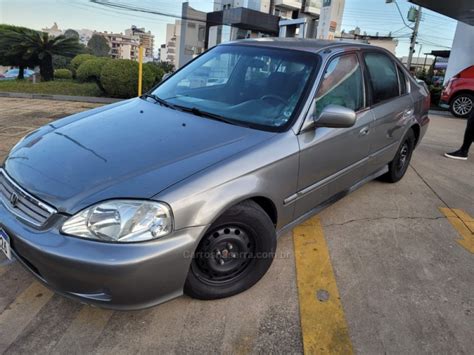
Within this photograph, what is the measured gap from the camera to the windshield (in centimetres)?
280

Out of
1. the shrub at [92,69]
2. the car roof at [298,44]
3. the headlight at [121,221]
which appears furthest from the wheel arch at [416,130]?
the shrub at [92,69]

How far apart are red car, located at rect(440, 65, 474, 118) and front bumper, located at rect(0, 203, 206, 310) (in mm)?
11412

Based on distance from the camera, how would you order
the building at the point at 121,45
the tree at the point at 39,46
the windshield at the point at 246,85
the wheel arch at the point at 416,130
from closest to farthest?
the windshield at the point at 246,85 → the wheel arch at the point at 416,130 → the tree at the point at 39,46 → the building at the point at 121,45

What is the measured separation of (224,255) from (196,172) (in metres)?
0.57

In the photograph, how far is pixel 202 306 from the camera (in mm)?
2418

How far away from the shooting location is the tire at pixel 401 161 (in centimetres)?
448

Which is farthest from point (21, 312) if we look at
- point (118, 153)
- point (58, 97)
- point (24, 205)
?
point (58, 97)

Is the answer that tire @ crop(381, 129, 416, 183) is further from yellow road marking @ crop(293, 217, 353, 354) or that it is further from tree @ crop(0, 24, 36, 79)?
tree @ crop(0, 24, 36, 79)

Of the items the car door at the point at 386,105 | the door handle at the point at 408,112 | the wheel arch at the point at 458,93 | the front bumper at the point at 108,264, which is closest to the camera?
the front bumper at the point at 108,264

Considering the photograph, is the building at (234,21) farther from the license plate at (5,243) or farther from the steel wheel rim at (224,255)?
the license plate at (5,243)

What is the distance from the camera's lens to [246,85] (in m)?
3.09

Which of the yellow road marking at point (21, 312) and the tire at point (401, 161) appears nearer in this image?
the yellow road marking at point (21, 312)

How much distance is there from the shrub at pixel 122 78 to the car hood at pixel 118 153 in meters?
8.03

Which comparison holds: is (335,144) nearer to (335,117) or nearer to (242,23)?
(335,117)
